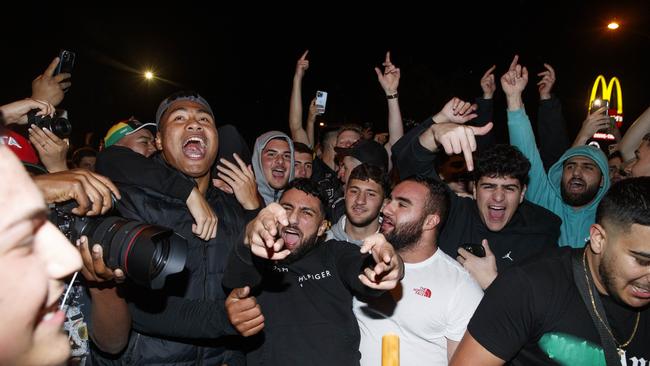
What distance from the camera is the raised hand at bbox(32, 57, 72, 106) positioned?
340 centimetres

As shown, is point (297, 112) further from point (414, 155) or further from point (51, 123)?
point (51, 123)

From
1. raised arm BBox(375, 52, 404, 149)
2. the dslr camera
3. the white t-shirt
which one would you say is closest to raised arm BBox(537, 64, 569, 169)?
raised arm BBox(375, 52, 404, 149)

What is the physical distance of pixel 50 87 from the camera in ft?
11.3

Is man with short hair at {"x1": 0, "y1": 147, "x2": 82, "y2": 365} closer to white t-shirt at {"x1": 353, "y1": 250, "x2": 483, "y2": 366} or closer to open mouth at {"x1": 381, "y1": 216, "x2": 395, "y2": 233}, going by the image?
white t-shirt at {"x1": 353, "y1": 250, "x2": 483, "y2": 366}

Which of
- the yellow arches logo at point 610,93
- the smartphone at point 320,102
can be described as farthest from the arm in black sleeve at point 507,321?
the yellow arches logo at point 610,93

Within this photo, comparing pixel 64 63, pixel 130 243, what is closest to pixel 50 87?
pixel 64 63

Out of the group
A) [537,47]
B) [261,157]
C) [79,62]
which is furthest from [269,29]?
[261,157]

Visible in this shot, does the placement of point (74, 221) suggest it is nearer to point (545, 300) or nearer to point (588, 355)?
point (545, 300)

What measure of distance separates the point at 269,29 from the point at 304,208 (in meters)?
17.3

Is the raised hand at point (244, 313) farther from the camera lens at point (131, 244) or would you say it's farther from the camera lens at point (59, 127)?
the camera lens at point (59, 127)

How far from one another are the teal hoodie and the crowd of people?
39 millimetres

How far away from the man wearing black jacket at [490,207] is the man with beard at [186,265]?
137 centimetres

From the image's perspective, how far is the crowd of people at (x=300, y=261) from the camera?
5.85ft

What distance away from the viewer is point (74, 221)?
1.83 m
